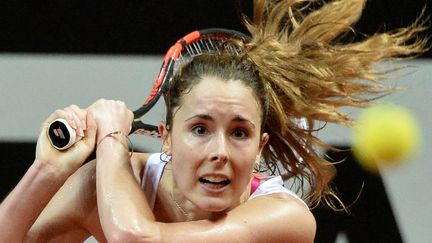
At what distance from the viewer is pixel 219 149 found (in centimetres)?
176

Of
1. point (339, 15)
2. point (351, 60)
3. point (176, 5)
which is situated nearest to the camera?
point (351, 60)

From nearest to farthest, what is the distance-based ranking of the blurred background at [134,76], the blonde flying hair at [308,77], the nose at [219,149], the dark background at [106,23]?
the nose at [219,149] → the blonde flying hair at [308,77] → the blurred background at [134,76] → the dark background at [106,23]

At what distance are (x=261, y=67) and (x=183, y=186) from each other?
379 mm

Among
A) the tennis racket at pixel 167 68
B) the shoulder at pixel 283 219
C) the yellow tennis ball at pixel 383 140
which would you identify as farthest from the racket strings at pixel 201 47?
the yellow tennis ball at pixel 383 140

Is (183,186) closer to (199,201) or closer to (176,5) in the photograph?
(199,201)

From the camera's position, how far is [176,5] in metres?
3.10

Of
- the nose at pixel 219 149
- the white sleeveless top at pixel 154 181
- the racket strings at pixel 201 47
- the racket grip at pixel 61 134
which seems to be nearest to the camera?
the nose at pixel 219 149

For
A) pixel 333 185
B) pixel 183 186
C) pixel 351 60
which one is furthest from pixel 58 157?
pixel 333 185

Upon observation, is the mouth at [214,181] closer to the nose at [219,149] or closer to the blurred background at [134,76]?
the nose at [219,149]

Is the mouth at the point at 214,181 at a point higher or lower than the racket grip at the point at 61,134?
lower

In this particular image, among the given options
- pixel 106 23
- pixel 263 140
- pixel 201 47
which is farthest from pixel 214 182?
pixel 106 23

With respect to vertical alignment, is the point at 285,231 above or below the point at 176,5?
below

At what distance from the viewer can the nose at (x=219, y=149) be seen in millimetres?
1753

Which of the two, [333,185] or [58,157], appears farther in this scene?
[333,185]
